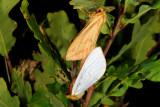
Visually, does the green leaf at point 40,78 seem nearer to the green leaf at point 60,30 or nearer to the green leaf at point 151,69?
the green leaf at point 60,30

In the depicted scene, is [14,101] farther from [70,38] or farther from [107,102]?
[107,102]

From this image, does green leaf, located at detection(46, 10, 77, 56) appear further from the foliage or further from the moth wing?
the moth wing

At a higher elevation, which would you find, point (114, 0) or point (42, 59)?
point (114, 0)

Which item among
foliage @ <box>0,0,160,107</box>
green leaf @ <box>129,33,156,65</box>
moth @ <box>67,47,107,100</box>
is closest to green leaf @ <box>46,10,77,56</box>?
foliage @ <box>0,0,160,107</box>

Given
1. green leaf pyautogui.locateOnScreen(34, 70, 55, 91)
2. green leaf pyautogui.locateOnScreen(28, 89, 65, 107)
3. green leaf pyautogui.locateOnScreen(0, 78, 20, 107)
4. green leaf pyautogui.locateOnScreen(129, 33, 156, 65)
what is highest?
green leaf pyautogui.locateOnScreen(0, 78, 20, 107)

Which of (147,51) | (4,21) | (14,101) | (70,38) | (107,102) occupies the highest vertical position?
(4,21)

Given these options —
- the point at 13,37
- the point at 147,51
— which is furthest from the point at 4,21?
the point at 147,51
